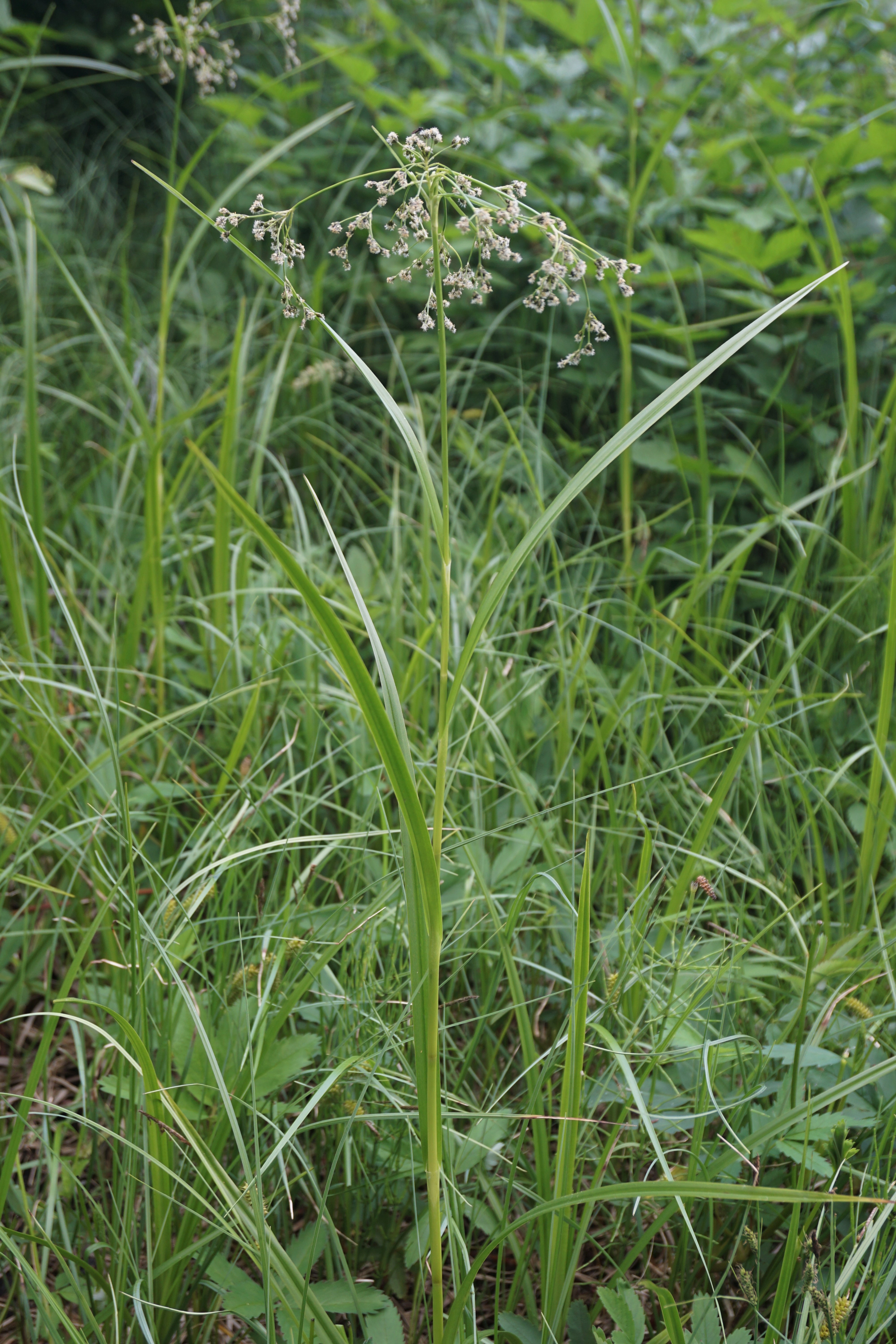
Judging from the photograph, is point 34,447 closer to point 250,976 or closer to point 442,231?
point 250,976

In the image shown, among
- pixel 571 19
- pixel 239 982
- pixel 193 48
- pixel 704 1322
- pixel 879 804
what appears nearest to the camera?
pixel 704 1322

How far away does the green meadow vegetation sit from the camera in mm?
911

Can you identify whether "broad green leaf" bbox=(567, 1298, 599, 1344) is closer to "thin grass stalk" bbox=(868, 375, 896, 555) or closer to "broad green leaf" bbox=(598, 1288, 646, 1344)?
"broad green leaf" bbox=(598, 1288, 646, 1344)

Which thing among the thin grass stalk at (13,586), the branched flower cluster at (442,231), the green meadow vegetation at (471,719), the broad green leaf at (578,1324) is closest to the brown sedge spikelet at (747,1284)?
the green meadow vegetation at (471,719)

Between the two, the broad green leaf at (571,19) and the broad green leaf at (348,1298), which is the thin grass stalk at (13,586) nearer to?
the broad green leaf at (348,1298)

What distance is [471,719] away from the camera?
64.4 inches

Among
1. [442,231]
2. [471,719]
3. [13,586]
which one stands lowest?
[471,719]

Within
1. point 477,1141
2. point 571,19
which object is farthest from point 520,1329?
point 571,19

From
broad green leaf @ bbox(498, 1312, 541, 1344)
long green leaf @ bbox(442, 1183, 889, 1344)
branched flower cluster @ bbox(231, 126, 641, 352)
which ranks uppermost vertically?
branched flower cluster @ bbox(231, 126, 641, 352)

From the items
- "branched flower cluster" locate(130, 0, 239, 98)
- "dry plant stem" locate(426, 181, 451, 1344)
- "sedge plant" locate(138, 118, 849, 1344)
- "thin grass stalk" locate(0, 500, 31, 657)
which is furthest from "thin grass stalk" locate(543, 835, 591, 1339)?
"branched flower cluster" locate(130, 0, 239, 98)

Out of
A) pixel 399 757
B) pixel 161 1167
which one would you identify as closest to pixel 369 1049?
pixel 161 1167

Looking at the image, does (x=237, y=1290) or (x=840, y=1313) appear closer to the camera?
(x=840, y=1313)

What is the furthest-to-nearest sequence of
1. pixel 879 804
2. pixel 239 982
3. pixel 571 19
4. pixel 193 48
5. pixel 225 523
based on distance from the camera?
pixel 571 19
pixel 225 523
pixel 193 48
pixel 879 804
pixel 239 982

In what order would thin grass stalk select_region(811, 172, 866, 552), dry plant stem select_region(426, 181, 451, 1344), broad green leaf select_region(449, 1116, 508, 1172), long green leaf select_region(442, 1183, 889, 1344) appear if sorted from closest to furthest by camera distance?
long green leaf select_region(442, 1183, 889, 1344) → dry plant stem select_region(426, 181, 451, 1344) → broad green leaf select_region(449, 1116, 508, 1172) → thin grass stalk select_region(811, 172, 866, 552)
